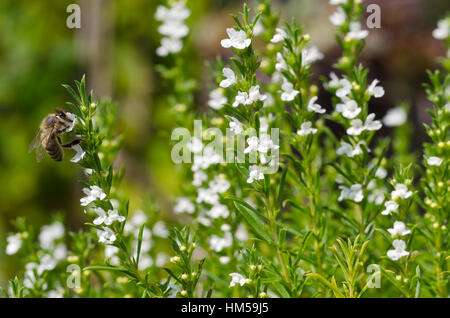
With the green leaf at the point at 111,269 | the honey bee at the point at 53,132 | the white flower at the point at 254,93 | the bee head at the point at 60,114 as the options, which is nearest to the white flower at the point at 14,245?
the honey bee at the point at 53,132

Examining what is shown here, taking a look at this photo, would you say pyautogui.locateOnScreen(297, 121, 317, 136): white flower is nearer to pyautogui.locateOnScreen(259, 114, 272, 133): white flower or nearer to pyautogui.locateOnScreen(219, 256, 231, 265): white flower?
pyautogui.locateOnScreen(259, 114, 272, 133): white flower

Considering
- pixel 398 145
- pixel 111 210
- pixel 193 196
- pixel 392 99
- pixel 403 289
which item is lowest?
pixel 403 289

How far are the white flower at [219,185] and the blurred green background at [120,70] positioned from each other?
143cm

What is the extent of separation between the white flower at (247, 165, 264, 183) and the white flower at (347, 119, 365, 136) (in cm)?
20

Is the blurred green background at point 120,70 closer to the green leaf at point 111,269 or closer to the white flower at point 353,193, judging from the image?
the white flower at point 353,193

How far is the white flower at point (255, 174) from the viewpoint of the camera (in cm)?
81

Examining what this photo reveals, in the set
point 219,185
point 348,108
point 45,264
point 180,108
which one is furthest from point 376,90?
point 45,264

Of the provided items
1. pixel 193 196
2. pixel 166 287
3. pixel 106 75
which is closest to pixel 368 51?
pixel 106 75

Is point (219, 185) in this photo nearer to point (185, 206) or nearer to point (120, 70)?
point (185, 206)

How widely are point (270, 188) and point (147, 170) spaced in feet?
6.98

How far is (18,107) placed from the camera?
9.01ft

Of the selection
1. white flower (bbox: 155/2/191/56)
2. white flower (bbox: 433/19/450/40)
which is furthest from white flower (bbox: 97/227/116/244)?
white flower (bbox: 433/19/450/40)

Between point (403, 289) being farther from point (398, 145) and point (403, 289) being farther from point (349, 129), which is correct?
point (398, 145)

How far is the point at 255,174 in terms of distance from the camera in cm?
82
